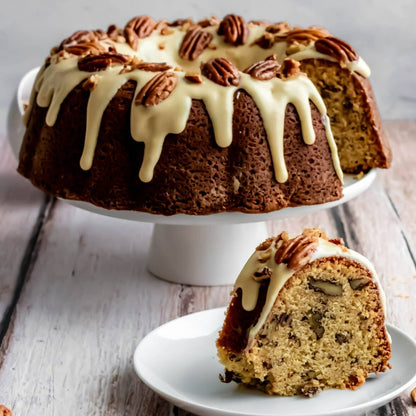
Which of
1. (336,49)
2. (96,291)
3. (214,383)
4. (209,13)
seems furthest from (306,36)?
(209,13)

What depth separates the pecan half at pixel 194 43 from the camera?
2809 millimetres

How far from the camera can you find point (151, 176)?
2291mm

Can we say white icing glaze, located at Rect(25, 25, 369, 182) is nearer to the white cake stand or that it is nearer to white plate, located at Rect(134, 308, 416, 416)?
the white cake stand

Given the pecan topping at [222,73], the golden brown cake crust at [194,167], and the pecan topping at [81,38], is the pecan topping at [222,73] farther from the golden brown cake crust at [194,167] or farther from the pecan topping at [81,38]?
the pecan topping at [81,38]

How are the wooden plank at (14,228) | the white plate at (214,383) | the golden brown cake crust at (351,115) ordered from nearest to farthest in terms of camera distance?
the white plate at (214,383) → the wooden plank at (14,228) → the golden brown cake crust at (351,115)

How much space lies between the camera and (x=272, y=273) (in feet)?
6.18

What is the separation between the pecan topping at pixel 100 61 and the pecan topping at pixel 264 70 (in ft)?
1.09

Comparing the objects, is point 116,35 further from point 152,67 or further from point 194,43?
point 152,67

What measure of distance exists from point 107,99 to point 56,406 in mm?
773

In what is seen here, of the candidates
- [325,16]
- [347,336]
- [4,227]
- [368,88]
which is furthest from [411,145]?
[347,336]

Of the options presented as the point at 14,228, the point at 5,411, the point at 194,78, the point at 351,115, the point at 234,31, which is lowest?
the point at 14,228

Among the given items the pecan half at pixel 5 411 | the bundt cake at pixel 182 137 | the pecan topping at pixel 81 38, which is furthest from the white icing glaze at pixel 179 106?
the pecan half at pixel 5 411

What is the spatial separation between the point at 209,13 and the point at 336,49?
1664 millimetres

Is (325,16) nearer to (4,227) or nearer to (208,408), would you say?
(4,227)
